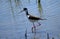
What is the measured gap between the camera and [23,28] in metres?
2.75

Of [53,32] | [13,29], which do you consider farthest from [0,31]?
[53,32]

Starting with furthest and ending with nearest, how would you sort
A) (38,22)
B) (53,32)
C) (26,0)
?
(26,0) < (38,22) < (53,32)

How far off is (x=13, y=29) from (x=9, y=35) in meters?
0.14

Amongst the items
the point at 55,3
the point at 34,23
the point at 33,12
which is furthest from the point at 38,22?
the point at 55,3

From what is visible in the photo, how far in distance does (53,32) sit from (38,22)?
298 mm

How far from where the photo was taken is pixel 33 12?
3.07m

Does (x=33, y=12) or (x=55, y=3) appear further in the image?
(x=55, y=3)

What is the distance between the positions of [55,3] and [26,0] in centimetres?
47

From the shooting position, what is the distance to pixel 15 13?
315 centimetres

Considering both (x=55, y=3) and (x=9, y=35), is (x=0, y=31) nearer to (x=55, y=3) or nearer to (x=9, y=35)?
(x=9, y=35)

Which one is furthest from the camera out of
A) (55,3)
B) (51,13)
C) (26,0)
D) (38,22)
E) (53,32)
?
(26,0)

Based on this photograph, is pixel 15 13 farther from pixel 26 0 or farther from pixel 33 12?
pixel 26 0

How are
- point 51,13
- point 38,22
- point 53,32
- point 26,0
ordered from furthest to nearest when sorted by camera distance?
point 26,0 → point 51,13 → point 38,22 → point 53,32

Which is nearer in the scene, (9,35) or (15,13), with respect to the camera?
(9,35)
